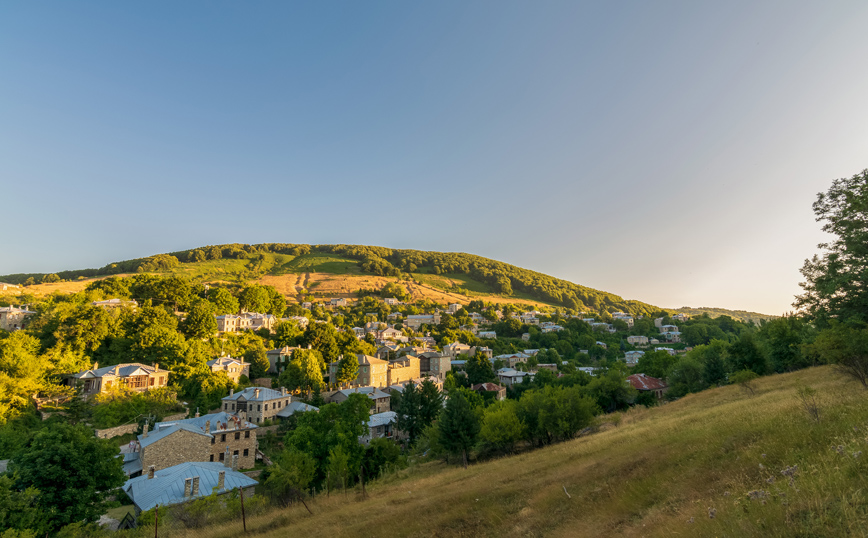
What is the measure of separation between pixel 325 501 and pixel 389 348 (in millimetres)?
56425

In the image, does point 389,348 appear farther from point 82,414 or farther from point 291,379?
point 82,414

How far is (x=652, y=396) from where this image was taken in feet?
167

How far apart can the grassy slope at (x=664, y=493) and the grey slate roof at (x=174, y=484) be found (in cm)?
647

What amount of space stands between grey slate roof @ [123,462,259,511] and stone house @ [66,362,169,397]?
55.4 feet

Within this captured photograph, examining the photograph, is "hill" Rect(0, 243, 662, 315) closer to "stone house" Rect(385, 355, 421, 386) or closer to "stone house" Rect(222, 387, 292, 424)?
"stone house" Rect(385, 355, 421, 386)

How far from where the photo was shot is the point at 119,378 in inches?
1534

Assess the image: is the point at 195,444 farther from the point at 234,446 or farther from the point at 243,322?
the point at 243,322

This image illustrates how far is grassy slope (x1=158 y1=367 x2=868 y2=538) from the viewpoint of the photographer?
5.64 metres

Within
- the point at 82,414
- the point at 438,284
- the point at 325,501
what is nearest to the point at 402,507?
the point at 325,501

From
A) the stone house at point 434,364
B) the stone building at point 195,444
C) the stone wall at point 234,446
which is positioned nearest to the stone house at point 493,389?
the stone house at point 434,364

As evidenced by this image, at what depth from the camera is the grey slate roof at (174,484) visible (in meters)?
22.2

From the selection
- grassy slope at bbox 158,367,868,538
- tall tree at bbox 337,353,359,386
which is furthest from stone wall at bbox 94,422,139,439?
tall tree at bbox 337,353,359,386

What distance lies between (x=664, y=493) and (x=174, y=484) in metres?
26.6

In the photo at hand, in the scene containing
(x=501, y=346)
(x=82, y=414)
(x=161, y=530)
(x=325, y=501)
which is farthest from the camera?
(x=501, y=346)
